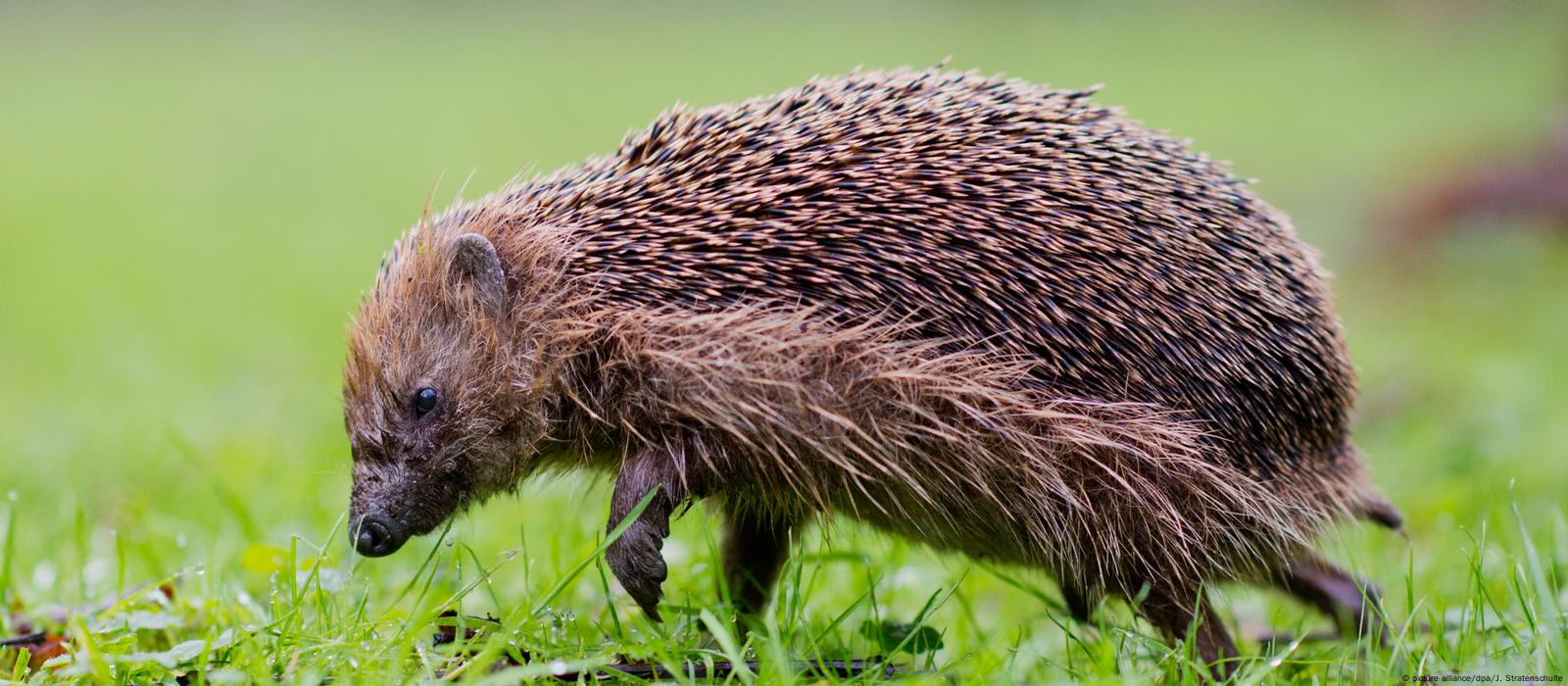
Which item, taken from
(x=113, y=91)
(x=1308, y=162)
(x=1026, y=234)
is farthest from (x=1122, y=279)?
(x=113, y=91)

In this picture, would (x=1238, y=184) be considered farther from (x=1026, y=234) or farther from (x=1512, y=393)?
(x=1512, y=393)

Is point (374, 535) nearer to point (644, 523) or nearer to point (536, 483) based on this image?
point (644, 523)

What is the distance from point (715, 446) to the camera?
434cm

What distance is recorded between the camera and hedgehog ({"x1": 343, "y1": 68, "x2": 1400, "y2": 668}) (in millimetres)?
4301

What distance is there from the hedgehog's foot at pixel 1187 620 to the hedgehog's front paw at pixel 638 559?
1622mm

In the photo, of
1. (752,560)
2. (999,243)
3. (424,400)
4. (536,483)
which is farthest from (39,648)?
(999,243)

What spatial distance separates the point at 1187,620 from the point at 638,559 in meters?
1.89

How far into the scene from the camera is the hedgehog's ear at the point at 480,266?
450 cm

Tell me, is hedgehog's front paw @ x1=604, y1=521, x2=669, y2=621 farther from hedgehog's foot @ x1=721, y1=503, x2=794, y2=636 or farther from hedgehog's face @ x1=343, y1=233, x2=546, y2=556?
hedgehog's foot @ x1=721, y1=503, x2=794, y2=636

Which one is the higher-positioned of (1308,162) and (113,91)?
(113,91)

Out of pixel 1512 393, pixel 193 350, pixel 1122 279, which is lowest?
pixel 1512 393

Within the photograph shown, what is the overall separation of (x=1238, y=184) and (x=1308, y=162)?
48.1ft

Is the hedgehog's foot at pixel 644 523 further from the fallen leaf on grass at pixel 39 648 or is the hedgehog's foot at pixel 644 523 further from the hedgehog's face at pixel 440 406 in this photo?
the fallen leaf on grass at pixel 39 648

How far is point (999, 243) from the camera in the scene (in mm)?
4344
